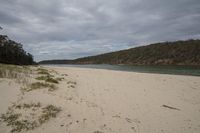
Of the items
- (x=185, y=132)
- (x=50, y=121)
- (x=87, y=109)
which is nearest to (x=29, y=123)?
(x=50, y=121)

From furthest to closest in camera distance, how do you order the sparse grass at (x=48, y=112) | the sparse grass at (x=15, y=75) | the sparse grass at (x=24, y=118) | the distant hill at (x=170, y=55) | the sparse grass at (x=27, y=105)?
the distant hill at (x=170, y=55)
the sparse grass at (x=15, y=75)
the sparse grass at (x=27, y=105)
the sparse grass at (x=48, y=112)
the sparse grass at (x=24, y=118)

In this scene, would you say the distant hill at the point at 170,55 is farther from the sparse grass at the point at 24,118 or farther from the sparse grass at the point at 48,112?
the sparse grass at the point at 24,118

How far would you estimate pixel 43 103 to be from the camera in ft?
20.9

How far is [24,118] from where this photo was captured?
16.3ft

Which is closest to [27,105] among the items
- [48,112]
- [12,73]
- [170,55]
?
[48,112]

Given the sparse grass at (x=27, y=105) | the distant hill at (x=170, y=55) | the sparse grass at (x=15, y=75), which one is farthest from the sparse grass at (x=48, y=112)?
the distant hill at (x=170, y=55)

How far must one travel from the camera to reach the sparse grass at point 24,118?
4524 millimetres

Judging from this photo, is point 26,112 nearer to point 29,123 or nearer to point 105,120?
point 29,123

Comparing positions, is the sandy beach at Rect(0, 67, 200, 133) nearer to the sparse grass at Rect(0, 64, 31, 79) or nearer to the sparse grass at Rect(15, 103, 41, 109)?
the sparse grass at Rect(15, 103, 41, 109)

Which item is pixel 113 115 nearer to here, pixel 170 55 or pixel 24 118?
pixel 24 118

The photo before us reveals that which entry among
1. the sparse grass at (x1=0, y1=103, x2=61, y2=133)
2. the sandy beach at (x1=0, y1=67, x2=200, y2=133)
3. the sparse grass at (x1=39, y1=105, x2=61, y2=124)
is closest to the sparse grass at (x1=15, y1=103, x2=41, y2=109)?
the sparse grass at (x1=0, y1=103, x2=61, y2=133)

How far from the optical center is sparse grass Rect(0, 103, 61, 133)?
452 centimetres

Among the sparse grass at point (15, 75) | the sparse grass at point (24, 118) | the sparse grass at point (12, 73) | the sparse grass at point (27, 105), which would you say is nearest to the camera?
the sparse grass at point (24, 118)

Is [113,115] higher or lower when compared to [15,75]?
lower
